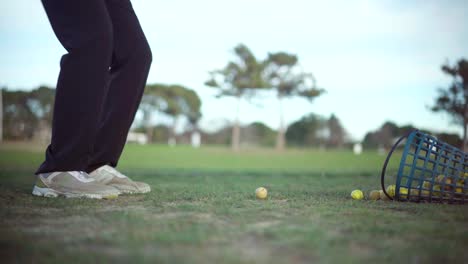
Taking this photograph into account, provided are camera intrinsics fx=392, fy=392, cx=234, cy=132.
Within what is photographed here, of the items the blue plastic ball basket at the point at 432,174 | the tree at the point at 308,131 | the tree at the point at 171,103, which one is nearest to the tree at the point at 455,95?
the blue plastic ball basket at the point at 432,174

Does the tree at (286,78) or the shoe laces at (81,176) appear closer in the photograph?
the shoe laces at (81,176)

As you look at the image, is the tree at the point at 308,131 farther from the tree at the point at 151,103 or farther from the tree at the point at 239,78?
the tree at the point at 151,103

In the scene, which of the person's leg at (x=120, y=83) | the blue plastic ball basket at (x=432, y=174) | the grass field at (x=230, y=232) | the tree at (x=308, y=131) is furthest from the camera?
the tree at (x=308, y=131)

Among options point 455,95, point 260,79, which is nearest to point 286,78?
point 260,79

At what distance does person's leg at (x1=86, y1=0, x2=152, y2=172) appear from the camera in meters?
2.99

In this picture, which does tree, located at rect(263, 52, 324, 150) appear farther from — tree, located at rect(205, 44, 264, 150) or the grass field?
the grass field

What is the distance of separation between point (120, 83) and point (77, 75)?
1.64 feet

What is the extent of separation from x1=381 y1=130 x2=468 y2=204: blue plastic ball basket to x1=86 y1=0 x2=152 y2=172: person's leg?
1915mm

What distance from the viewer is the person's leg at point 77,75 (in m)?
2.53

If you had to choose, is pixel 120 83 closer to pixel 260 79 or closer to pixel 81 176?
pixel 81 176

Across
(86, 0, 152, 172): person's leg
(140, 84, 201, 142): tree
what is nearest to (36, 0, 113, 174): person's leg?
(86, 0, 152, 172): person's leg

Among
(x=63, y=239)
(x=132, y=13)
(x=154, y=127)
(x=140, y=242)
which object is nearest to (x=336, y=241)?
(x=140, y=242)

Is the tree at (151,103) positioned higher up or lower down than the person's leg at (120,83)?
higher up

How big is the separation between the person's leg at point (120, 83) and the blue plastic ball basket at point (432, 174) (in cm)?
191
